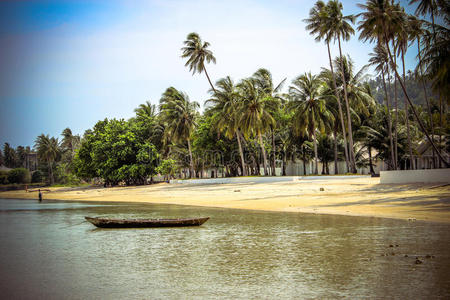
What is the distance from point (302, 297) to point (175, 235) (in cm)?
879

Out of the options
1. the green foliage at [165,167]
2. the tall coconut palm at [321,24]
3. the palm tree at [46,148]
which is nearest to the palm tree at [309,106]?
the tall coconut palm at [321,24]

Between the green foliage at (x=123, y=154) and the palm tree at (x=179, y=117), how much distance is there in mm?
4151

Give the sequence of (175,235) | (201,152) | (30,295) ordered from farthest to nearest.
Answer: (201,152) → (175,235) → (30,295)

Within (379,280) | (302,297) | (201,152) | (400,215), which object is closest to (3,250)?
(302,297)

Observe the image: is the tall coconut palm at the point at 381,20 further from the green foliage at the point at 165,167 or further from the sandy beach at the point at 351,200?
the green foliage at the point at 165,167

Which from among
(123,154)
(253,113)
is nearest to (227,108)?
(253,113)

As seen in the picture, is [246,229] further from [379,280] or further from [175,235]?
[379,280]

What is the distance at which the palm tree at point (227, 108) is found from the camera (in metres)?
49.3

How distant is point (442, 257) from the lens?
10039 mm

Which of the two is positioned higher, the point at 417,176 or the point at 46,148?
the point at 46,148

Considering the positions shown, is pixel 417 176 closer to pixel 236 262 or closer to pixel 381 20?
pixel 381 20

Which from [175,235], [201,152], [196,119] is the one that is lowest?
[175,235]

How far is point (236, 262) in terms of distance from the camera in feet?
34.7

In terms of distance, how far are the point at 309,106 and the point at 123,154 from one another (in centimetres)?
2665
